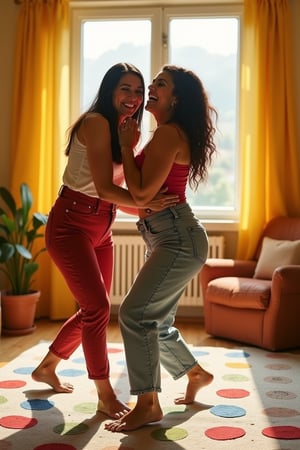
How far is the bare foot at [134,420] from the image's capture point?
2.59m

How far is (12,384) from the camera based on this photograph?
130 inches

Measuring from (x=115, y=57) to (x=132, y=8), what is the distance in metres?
0.41

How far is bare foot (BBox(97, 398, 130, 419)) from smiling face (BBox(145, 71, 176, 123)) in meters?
1.19

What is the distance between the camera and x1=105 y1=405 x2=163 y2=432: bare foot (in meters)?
2.59

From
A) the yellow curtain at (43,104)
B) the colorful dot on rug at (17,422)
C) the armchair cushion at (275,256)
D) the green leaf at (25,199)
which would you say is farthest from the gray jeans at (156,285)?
the yellow curtain at (43,104)

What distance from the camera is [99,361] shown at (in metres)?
2.73

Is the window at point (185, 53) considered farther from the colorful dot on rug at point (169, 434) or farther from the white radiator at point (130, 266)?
the colorful dot on rug at point (169, 434)

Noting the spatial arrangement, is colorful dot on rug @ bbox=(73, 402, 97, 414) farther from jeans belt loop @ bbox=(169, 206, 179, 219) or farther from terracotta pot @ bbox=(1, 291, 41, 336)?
terracotta pot @ bbox=(1, 291, 41, 336)

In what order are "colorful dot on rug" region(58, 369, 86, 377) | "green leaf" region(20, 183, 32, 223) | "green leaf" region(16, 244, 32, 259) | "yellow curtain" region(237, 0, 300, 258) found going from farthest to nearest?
"yellow curtain" region(237, 0, 300, 258) → "green leaf" region(20, 183, 32, 223) → "green leaf" region(16, 244, 32, 259) → "colorful dot on rug" region(58, 369, 86, 377)

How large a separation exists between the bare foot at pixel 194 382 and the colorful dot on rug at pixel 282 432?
38cm

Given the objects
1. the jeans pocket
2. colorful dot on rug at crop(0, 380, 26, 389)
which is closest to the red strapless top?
the jeans pocket

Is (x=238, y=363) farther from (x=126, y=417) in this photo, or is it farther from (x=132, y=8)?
(x=132, y=8)

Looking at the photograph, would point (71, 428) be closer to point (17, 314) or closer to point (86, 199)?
point (86, 199)

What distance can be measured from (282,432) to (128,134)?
4.26ft
